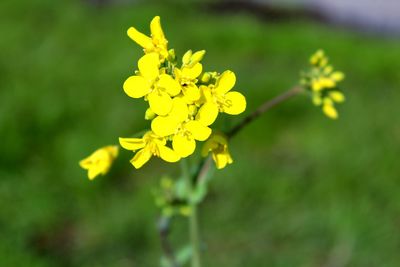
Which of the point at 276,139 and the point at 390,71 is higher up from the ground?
the point at 390,71

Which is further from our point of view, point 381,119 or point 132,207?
point 381,119

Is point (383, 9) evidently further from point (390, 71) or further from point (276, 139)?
point (276, 139)

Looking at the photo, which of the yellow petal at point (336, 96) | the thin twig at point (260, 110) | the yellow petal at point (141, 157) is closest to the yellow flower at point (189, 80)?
the yellow petal at point (141, 157)

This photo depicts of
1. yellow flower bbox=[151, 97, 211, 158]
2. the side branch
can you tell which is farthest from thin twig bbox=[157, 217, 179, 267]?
yellow flower bbox=[151, 97, 211, 158]

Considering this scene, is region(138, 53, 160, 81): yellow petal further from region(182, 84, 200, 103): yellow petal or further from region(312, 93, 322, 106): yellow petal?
region(312, 93, 322, 106): yellow petal

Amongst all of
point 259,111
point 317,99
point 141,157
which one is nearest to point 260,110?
point 259,111

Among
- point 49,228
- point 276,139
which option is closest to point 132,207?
point 49,228

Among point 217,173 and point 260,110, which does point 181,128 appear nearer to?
point 260,110
